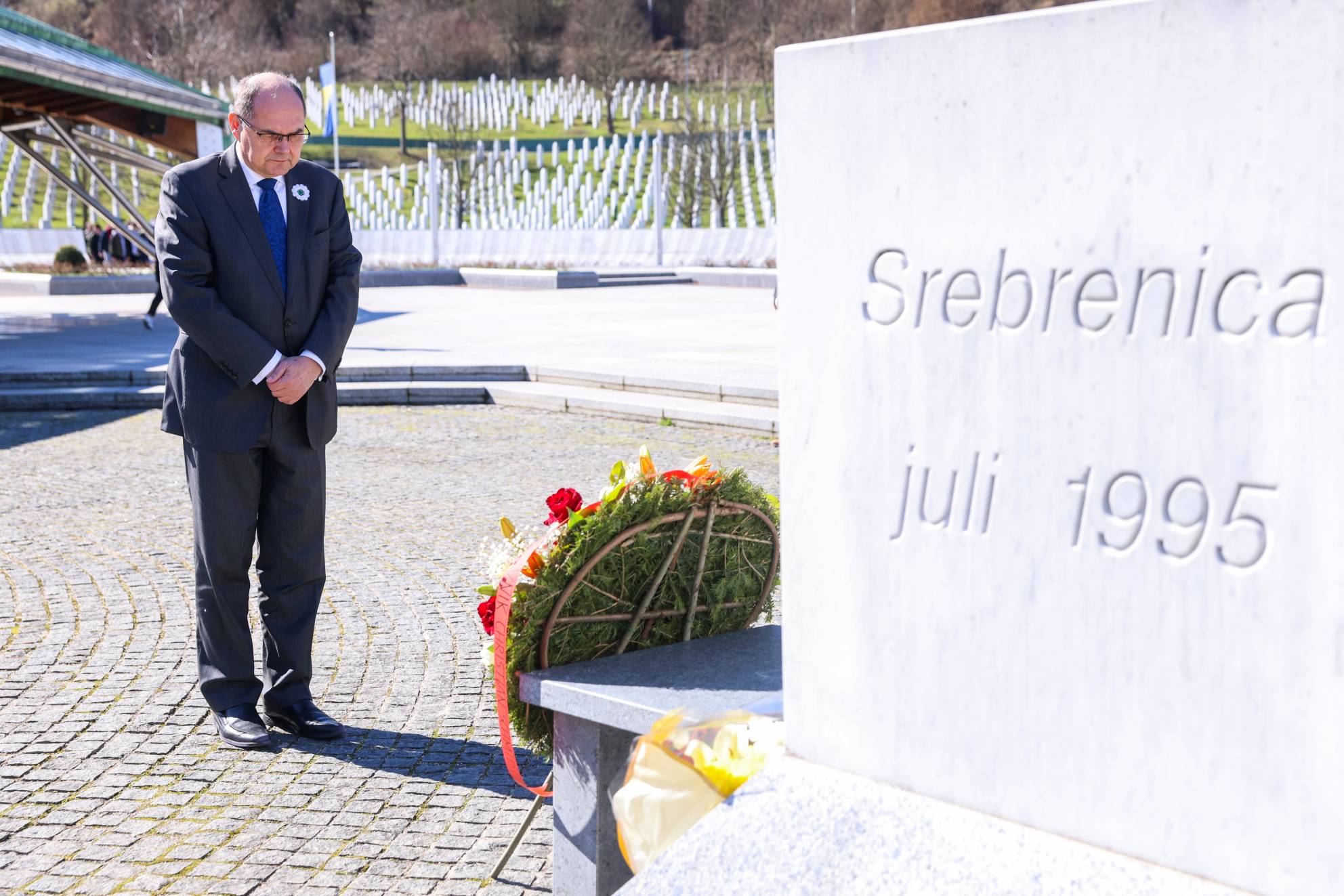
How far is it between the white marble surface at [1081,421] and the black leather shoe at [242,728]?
85.4 inches

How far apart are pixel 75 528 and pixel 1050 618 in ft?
20.0

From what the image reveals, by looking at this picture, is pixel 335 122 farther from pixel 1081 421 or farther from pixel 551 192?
pixel 1081 421

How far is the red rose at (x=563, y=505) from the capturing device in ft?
10.1

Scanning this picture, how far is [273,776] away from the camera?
3879mm

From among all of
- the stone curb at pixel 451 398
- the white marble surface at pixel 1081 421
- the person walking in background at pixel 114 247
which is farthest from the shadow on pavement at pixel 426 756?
the person walking in background at pixel 114 247

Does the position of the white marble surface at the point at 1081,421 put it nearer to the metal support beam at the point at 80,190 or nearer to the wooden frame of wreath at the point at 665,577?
the wooden frame of wreath at the point at 665,577

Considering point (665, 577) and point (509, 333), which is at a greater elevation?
point (665, 577)

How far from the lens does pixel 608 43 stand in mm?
62406

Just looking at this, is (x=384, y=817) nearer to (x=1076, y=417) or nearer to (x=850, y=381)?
(x=850, y=381)

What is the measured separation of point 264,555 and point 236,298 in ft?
2.54

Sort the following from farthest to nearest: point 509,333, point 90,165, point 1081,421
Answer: point 90,165, point 509,333, point 1081,421

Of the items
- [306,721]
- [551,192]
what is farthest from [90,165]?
[551,192]

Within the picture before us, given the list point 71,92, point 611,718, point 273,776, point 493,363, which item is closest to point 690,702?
point 611,718

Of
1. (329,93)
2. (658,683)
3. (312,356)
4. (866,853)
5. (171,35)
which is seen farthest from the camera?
(171,35)
